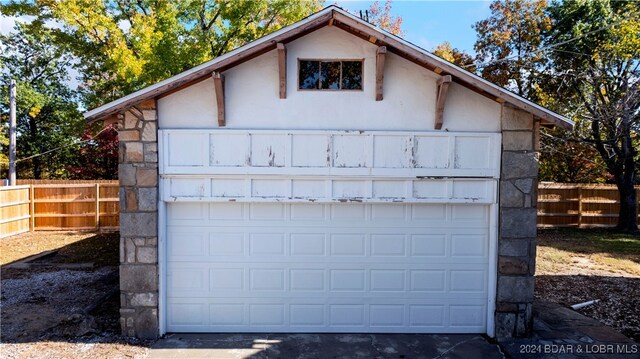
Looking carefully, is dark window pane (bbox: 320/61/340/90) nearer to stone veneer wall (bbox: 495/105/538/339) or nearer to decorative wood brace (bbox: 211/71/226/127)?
decorative wood brace (bbox: 211/71/226/127)

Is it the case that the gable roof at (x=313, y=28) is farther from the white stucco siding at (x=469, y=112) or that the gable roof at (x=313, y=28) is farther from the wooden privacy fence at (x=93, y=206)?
the wooden privacy fence at (x=93, y=206)

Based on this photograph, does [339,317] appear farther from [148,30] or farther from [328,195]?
[148,30]

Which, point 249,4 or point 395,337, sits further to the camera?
point 249,4

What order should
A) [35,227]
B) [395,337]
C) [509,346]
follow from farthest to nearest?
[35,227]
[395,337]
[509,346]

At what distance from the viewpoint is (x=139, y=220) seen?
5.76 metres

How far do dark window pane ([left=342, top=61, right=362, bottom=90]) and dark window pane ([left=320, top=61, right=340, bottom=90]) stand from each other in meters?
0.09

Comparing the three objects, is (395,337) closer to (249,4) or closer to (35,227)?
(249,4)

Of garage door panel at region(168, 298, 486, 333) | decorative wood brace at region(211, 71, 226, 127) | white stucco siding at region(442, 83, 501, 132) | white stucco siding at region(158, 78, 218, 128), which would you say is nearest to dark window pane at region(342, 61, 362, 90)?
white stucco siding at region(442, 83, 501, 132)

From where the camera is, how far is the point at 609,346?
221 inches

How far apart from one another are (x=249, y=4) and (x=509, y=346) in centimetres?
1159

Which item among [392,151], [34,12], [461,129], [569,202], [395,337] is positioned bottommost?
[395,337]

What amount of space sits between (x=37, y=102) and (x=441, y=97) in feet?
84.5

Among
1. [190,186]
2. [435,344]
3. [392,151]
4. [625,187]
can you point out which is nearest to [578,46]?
[625,187]

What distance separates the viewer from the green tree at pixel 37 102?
76.2 ft
